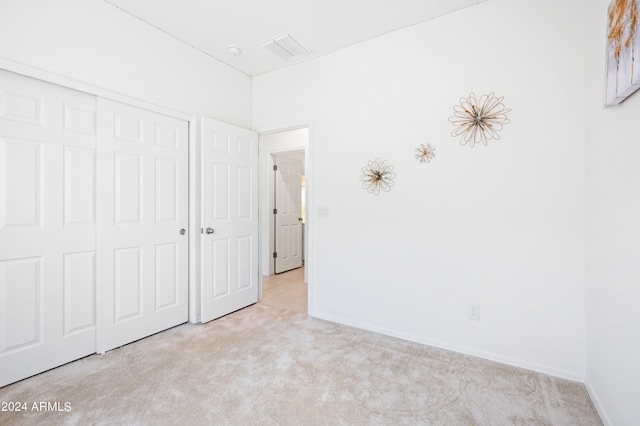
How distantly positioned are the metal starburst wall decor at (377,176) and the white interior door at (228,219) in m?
1.38

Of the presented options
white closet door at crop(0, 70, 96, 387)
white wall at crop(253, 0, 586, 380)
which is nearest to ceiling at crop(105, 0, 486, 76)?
white wall at crop(253, 0, 586, 380)

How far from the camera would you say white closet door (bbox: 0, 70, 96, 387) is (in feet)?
6.26

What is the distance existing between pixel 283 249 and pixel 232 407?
361cm

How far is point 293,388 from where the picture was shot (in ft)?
6.26

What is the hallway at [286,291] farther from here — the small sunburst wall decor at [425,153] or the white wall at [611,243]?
the white wall at [611,243]

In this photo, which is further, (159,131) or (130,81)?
(159,131)

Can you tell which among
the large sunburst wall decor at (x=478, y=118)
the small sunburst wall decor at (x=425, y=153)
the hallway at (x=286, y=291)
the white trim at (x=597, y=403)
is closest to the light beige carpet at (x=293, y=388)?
the white trim at (x=597, y=403)

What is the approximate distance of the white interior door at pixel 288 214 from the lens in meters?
5.17

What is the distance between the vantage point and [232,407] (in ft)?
5.67

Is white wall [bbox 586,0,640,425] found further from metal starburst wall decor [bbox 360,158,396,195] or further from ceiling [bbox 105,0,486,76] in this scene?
metal starburst wall decor [bbox 360,158,396,195]

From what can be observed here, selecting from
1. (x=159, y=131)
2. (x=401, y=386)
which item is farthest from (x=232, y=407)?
(x=159, y=131)

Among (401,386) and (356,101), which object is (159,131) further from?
(401,386)

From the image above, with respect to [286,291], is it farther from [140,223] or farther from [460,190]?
[460,190]

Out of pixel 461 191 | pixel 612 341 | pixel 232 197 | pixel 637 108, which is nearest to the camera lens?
pixel 637 108
